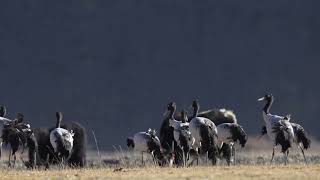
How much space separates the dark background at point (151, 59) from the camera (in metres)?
89.2

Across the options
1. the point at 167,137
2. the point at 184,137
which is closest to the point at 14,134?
the point at 184,137

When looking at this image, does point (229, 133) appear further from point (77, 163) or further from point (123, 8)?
point (123, 8)

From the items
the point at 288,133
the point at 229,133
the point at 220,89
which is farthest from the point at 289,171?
the point at 220,89

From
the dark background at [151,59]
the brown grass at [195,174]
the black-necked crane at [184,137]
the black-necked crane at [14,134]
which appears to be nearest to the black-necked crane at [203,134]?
the black-necked crane at [184,137]

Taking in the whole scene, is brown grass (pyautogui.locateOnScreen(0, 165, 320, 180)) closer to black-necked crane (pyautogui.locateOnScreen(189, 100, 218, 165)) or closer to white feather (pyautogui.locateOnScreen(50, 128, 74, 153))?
black-necked crane (pyautogui.locateOnScreen(189, 100, 218, 165))

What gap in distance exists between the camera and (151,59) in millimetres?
99125

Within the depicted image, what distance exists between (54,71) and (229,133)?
6408cm

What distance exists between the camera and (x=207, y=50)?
10038 cm

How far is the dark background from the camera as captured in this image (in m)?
89.2

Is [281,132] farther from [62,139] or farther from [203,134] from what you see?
[62,139]

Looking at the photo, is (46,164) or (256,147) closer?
(46,164)

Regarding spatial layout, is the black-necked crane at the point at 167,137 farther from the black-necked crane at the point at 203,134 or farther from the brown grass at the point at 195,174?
the brown grass at the point at 195,174

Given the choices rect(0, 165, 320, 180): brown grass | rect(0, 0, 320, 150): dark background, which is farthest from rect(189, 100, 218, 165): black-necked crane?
rect(0, 0, 320, 150): dark background

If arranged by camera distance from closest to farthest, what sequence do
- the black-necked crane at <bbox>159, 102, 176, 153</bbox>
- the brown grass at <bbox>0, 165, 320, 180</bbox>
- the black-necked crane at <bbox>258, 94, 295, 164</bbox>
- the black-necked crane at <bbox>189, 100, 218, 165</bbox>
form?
the brown grass at <bbox>0, 165, 320, 180</bbox>
the black-necked crane at <bbox>258, 94, 295, 164</bbox>
the black-necked crane at <bbox>189, 100, 218, 165</bbox>
the black-necked crane at <bbox>159, 102, 176, 153</bbox>
